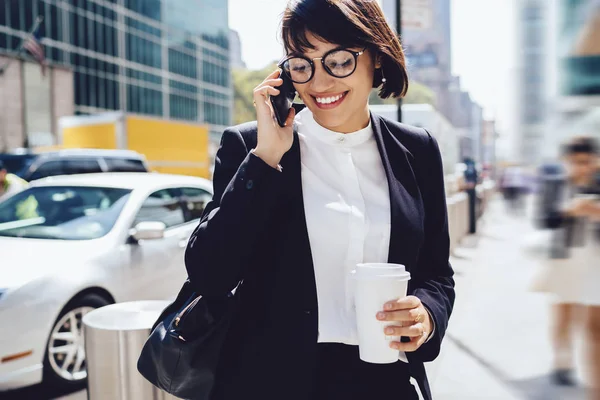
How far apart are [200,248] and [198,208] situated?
544 centimetres

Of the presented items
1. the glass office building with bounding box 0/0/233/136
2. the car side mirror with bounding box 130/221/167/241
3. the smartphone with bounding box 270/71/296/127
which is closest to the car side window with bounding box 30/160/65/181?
the car side mirror with bounding box 130/221/167/241

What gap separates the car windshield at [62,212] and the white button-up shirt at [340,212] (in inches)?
162

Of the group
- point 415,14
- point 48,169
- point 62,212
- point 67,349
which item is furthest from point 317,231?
point 48,169

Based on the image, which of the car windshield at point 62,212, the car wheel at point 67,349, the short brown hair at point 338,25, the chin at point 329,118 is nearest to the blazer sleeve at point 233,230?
the chin at point 329,118

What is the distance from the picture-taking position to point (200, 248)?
140 cm

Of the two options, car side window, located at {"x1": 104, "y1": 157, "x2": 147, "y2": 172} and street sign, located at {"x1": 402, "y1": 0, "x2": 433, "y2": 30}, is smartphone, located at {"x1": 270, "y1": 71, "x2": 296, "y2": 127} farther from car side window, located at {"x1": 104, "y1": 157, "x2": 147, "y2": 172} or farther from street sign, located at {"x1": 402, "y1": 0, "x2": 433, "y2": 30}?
car side window, located at {"x1": 104, "y1": 157, "x2": 147, "y2": 172}

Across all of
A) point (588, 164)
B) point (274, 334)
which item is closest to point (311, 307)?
point (274, 334)

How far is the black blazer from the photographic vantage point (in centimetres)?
139

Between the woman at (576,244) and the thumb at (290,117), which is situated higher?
the thumb at (290,117)

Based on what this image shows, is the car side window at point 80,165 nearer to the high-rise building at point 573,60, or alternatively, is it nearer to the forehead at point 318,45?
the high-rise building at point 573,60

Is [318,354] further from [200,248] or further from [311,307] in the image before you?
[200,248]

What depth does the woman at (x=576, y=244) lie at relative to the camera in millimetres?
3004

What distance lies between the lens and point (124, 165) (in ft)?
41.3

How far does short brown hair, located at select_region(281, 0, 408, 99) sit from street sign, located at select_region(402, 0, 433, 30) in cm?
594
